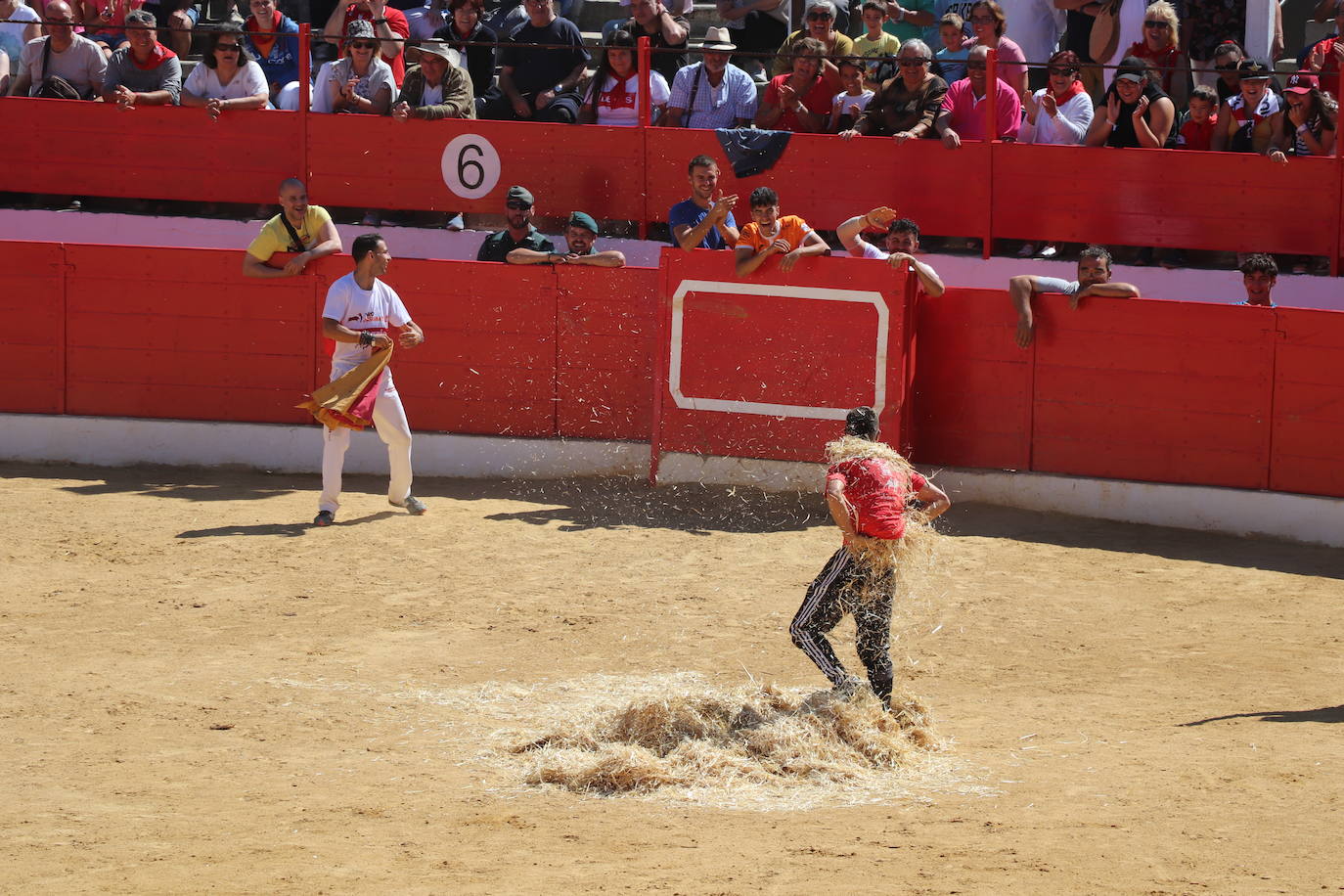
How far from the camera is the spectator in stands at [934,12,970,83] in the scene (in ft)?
42.6

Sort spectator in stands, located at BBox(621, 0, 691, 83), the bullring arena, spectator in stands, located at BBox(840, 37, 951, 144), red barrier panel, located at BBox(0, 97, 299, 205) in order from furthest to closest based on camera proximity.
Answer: red barrier panel, located at BBox(0, 97, 299, 205)
spectator in stands, located at BBox(621, 0, 691, 83)
spectator in stands, located at BBox(840, 37, 951, 144)
the bullring arena

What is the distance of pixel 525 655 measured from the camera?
8156 mm

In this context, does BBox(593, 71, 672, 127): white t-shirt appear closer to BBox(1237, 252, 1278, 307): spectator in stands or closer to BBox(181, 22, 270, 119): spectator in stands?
BBox(181, 22, 270, 119): spectator in stands

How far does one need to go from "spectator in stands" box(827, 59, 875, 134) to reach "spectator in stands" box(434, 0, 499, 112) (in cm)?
264

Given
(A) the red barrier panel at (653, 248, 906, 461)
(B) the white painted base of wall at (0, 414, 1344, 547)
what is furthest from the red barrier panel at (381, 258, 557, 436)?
(A) the red barrier panel at (653, 248, 906, 461)

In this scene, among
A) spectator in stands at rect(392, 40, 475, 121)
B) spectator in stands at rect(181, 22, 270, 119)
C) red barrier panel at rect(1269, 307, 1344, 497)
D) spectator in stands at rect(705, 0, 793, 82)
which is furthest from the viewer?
spectator in stands at rect(705, 0, 793, 82)

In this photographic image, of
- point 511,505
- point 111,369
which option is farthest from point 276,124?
point 511,505

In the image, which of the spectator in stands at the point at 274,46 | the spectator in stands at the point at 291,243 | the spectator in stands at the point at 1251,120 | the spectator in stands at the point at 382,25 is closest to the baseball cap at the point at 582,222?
the spectator in stands at the point at 291,243

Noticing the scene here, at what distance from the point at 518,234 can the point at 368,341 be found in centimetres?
195

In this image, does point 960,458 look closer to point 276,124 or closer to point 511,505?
point 511,505

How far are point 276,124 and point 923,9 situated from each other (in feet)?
17.5

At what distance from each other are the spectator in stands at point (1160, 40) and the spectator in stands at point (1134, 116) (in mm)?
181

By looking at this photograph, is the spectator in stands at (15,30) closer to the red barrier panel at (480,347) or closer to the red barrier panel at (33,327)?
the red barrier panel at (33,327)

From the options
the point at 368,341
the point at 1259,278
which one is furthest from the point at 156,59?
the point at 1259,278
